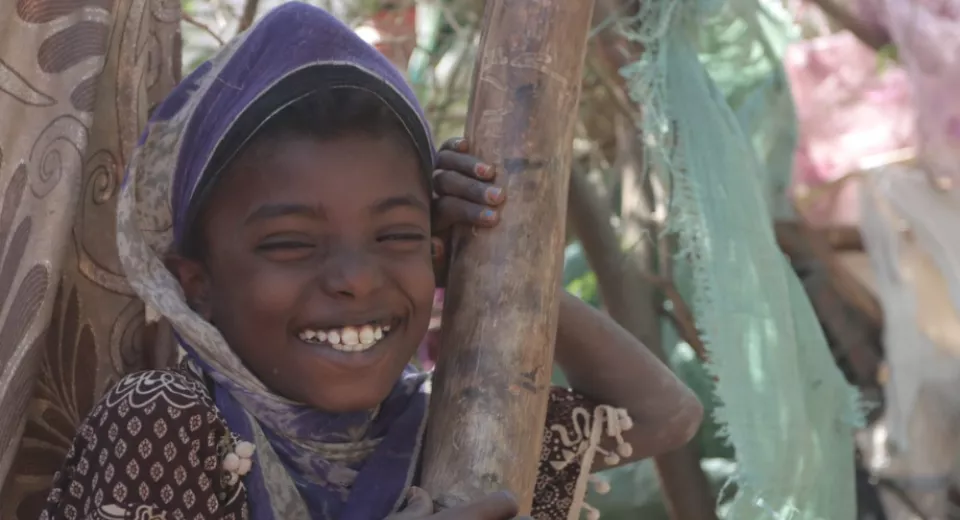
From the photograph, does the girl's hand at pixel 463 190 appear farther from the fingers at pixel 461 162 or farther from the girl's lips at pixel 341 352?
the girl's lips at pixel 341 352

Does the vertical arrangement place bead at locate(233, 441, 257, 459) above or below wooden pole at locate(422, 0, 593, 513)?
below

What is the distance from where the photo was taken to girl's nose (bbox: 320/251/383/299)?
46.9 inches

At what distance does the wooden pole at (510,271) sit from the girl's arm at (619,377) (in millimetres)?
386

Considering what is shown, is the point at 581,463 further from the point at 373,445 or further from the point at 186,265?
the point at 186,265

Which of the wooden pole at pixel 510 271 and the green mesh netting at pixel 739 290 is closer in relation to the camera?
the wooden pole at pixel 510 271

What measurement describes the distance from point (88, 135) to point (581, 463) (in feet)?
2.51

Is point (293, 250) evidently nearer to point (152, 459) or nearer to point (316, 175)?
point (316, 175)

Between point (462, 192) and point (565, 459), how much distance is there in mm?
456

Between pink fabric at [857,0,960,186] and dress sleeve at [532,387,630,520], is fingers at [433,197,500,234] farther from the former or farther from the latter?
pink fabric at [857,0,960,186]

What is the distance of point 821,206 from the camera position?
8.68 feet

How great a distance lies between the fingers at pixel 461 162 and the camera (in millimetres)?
1220

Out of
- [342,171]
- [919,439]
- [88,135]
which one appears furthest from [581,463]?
[919,439]

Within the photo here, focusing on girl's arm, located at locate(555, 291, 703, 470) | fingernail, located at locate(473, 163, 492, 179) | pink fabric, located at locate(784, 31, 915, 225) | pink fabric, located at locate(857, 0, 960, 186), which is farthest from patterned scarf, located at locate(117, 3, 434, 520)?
pink fabric, located at locate(784, 31, 915, 225)

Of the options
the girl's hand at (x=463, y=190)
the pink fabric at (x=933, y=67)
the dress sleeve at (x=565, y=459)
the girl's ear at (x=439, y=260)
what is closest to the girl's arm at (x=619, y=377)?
the dress sleeve at (x=565, y=459)
